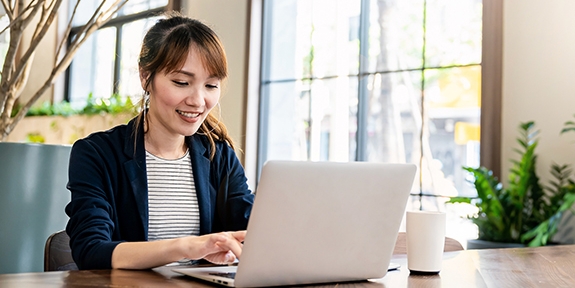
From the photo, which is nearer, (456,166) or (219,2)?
(456,166)

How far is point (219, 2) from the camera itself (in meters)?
5.20

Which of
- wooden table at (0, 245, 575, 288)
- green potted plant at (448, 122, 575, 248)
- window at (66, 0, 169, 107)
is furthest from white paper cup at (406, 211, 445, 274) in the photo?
window at (66, 0, 169, 107)

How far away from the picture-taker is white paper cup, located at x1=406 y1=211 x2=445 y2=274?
1143mm

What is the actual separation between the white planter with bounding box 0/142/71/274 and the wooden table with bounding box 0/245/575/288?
3.37 ft

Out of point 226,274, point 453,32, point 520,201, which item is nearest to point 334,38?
point 453,32

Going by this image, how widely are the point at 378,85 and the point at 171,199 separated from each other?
3.06m

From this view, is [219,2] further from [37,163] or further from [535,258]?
[535,258]

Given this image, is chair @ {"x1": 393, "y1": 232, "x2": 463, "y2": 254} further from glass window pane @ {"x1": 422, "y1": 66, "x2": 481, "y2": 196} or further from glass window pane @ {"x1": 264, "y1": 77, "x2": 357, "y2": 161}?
glass window pane @ {"x1": 264, "y1": 77, "x2": 357, "y2": 161}

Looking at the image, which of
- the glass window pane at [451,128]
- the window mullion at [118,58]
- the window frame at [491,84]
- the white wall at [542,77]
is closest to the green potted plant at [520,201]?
the white wall at [542,77]

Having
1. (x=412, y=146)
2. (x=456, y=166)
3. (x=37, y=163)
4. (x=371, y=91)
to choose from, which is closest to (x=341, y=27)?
(x=371, y=91)

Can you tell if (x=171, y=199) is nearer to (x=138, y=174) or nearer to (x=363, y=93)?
(x=138, y=174)

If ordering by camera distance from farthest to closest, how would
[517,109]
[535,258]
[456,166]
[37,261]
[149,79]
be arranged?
1. [456,166]
2. [517,109]
3. [37,261]
4. [149,79]
5. [535,258]

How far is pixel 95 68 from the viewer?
6805 mm

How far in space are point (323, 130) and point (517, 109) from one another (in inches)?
60.4
